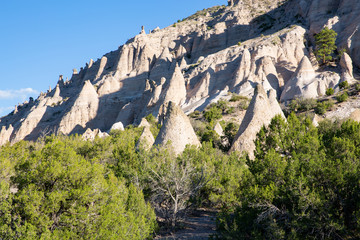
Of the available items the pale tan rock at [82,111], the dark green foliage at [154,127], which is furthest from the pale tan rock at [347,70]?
the pale tan rock at [82,111]

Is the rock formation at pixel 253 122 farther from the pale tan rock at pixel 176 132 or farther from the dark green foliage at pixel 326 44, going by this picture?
the dark green foliage at pixel 326 44

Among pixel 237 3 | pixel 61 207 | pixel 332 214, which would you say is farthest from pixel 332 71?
pixel 237 3

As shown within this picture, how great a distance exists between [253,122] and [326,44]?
106 ft

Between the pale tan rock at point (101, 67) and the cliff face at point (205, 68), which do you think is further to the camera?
the pale tan rock at point (101, 67)

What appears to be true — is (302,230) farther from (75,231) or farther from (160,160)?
(160,160)

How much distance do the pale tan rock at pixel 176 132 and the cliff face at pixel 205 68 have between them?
2460 centimetres

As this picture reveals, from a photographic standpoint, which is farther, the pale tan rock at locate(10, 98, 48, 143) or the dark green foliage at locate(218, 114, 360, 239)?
the pale tan rock at locate(10, 98, 48, 143)

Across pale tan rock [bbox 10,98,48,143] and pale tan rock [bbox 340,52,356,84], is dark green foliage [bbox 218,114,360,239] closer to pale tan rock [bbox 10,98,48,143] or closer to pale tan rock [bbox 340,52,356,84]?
pale tan rock [bbox 340,52,356,84]

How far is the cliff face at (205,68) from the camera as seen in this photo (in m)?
44.3

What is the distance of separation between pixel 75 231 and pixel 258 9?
256 feet

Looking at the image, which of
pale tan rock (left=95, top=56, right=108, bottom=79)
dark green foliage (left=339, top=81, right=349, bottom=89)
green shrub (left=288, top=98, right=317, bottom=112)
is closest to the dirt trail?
green shrub (left=288, top=98, right=317, bottom=112)

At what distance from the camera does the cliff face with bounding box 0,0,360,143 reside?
44312 mm

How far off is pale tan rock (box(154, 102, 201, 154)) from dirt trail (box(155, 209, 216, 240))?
406 cm

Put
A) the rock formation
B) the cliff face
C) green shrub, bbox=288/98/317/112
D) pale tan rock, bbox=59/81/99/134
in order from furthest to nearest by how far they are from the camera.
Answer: pale tan rock, bbox=59/81/99/134, the cliff face, green shrub, bbox=288/98/317/112, the rock formation
